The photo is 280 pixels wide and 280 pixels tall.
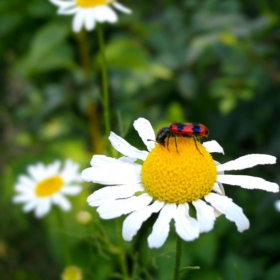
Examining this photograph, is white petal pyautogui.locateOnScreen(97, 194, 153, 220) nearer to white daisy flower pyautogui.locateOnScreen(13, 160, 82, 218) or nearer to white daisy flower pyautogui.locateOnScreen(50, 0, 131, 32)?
white daisy flower pyautogui.locateOnScreen(50, 0, 131, 32)

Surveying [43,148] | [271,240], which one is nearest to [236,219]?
[271,240]

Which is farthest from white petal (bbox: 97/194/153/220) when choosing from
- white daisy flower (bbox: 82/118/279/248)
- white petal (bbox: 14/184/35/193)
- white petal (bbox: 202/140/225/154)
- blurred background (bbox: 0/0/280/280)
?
white petal (bbox: 14/184/35/193)

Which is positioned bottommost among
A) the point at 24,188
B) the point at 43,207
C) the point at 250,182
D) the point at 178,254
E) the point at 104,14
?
the point at 178,254

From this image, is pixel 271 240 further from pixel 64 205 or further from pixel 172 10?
pixel 172 10

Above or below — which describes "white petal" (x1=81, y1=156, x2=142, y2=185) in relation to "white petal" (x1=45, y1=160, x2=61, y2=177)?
below

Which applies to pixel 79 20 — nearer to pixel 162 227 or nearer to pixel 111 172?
pixel 111 172

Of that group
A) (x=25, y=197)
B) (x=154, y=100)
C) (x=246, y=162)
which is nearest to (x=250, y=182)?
(x=246, y=162)

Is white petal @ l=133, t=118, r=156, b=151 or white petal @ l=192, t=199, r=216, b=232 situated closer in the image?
white petal @ l=192, t=199, r=216, b=232
